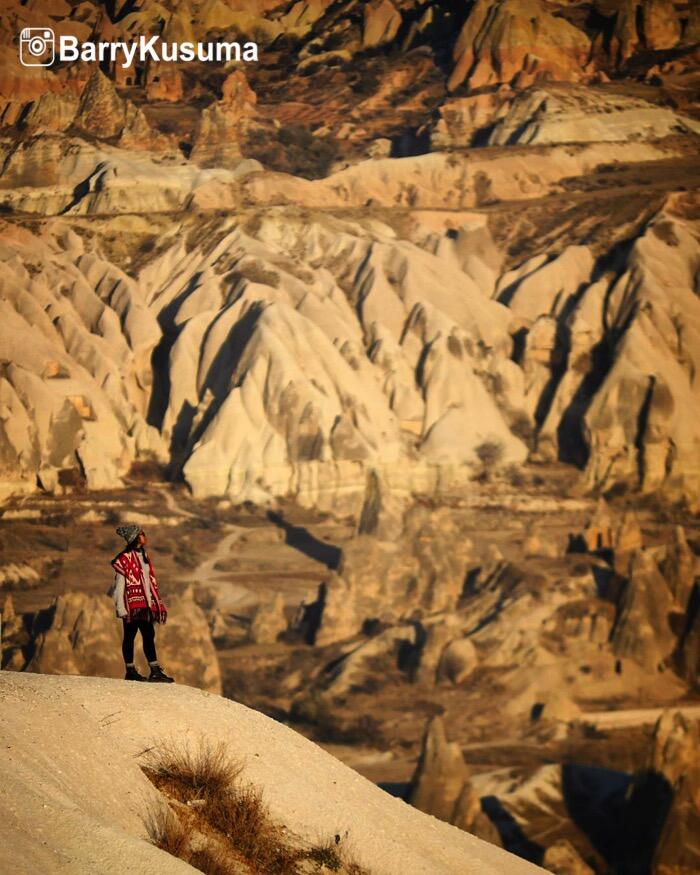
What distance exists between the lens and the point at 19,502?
56.0m

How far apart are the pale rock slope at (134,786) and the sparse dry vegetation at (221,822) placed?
12 centimetres

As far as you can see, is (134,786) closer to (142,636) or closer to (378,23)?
(142,636)

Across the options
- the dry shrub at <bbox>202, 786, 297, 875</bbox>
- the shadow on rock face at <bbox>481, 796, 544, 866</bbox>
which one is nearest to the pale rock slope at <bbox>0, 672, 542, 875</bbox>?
the dry shrub at <bbox>202, 786, 297, 875</bbox>

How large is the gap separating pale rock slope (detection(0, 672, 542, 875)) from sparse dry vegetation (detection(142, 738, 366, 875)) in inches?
4.6

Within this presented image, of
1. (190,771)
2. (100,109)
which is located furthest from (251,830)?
(100,109)

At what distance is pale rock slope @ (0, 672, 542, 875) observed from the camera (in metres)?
9.59

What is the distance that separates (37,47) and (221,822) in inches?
2675

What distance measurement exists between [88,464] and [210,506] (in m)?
3.64

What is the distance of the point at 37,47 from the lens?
7606 cm

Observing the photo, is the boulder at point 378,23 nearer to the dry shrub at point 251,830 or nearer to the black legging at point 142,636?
the black legging at point 142,636

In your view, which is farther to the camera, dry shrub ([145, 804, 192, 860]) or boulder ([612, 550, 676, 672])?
boulder ([612, 550, 676, 672])

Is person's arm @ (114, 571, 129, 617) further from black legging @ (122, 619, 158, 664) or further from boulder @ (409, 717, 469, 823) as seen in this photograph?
boulder @ (409, 717, 469, 823)

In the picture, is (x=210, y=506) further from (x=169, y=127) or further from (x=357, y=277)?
(x=169, y=127)

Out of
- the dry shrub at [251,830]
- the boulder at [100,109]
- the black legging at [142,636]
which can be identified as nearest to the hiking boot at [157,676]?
the black legging at [142,636]
